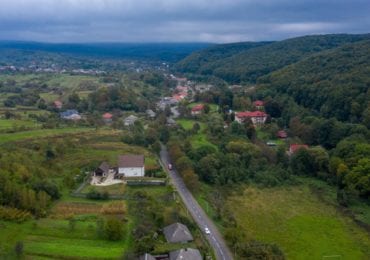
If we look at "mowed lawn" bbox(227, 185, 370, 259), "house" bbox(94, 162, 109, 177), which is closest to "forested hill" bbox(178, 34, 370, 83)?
"mowed lawn" bbox(227, 185, 370, 259)

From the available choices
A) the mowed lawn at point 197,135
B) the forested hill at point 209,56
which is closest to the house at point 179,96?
the mowed lawn at point 197,135

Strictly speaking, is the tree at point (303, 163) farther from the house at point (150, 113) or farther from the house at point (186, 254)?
the house at point (150, 113)

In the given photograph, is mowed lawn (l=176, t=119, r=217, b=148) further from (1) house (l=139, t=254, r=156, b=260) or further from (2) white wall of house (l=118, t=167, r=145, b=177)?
(1) house (l=139, t=254, r=156, b=260)

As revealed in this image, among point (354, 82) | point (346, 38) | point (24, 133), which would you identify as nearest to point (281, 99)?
point (354, 82)

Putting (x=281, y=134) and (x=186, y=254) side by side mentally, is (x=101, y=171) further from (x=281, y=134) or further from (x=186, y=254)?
(x=281, y=134)

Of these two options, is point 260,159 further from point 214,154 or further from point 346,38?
point 346,38
